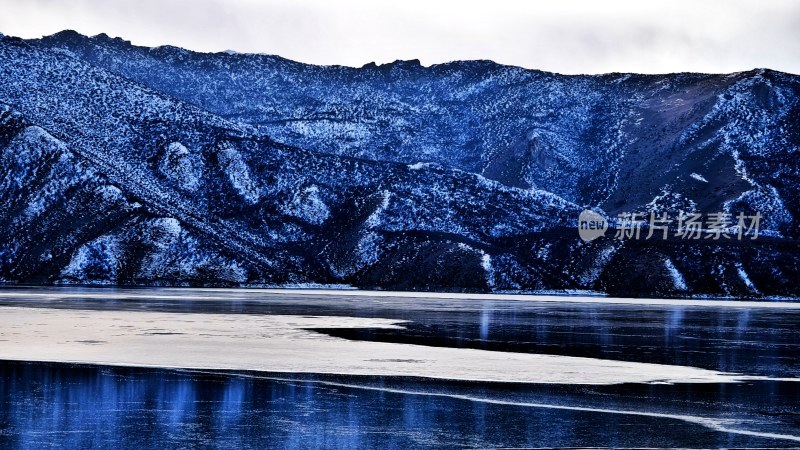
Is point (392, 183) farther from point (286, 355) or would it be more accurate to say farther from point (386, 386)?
point (386, 386)

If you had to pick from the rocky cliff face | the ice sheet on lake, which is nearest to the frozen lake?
the ice sheet on lake

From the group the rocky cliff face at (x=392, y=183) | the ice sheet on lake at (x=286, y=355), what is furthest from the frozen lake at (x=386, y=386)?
the rocky cliff face at (x=392, y=183)

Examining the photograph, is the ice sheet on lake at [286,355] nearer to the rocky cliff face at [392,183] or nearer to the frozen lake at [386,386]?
the frozen lake at [386,386]

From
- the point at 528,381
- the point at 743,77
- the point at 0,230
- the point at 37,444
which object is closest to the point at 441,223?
the point at 0,230

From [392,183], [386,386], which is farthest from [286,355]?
[392,183]

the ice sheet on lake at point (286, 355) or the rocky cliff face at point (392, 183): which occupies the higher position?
the rocky cliff face at point (392, 183)

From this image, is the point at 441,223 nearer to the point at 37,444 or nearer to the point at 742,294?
the point at 742,294
